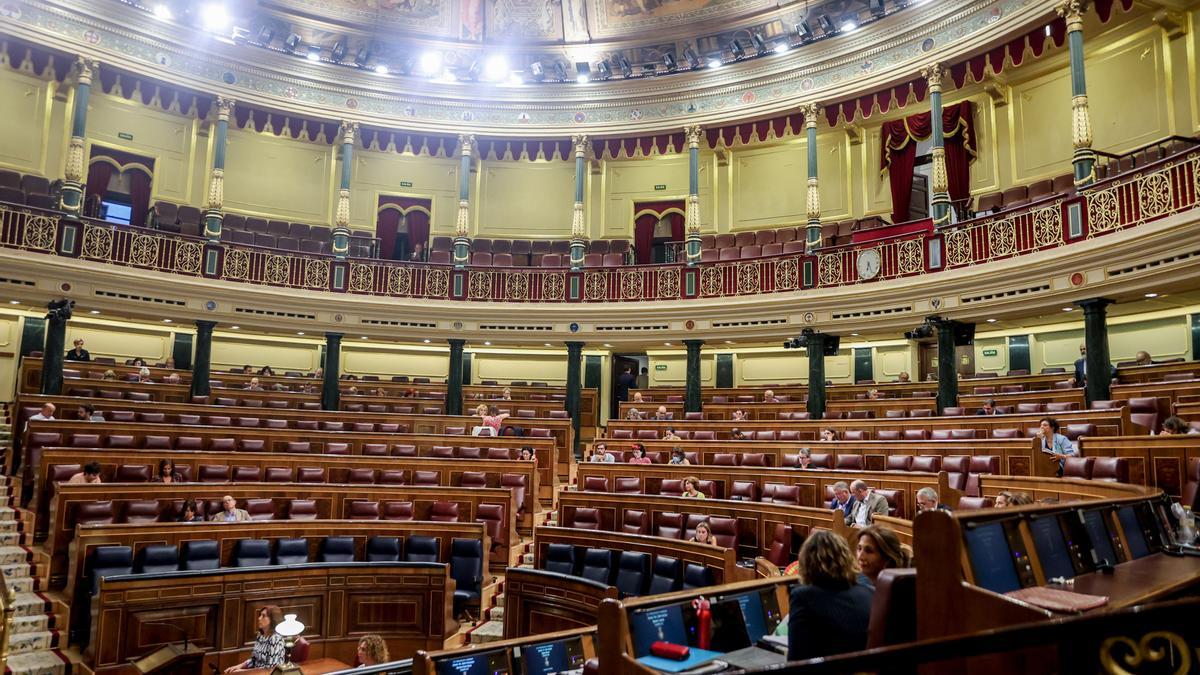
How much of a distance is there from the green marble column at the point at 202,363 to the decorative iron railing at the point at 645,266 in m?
1.02

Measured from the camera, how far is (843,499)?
702 cm

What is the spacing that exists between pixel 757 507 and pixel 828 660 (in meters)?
6.46

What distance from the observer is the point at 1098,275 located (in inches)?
377

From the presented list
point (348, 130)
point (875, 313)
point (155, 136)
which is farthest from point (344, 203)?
point (875, 313)

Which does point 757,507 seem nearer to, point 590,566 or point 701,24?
point 590,566

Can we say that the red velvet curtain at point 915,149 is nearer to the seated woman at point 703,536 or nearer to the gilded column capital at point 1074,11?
the gilded column capital at point 1074,11

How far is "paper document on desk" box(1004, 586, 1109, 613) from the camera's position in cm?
237

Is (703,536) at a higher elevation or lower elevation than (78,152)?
lower

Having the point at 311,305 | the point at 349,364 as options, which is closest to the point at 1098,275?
the point at 311,305

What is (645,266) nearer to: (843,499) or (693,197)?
(693,197)

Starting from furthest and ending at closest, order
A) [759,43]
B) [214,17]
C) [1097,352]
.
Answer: [759,43], [214,17], [1097,352]

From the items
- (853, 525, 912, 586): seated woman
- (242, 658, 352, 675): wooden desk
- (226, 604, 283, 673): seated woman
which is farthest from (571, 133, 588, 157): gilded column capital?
(853, 525, 912, 586): seated woman

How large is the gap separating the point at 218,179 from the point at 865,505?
13045 mm

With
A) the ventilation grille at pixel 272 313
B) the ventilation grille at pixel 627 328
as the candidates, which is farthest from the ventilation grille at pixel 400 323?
the ventilation grille at pixel 627 328
